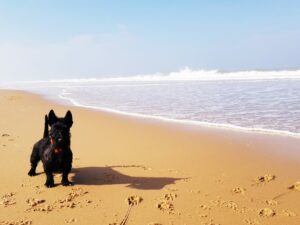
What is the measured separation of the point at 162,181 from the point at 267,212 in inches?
63.6

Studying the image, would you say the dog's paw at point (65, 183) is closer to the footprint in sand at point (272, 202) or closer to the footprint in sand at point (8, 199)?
the footprint in sand at point (8, 199)

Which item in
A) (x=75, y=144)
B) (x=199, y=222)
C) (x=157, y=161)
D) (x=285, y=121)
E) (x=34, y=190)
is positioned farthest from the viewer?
(x=285, y=121)

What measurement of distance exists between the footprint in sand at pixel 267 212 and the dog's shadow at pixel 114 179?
4.54 feet

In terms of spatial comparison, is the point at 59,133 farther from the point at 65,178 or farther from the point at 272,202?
the point at 272,202

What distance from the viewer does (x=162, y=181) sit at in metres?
4.99

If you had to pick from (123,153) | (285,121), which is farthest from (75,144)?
(285,121)

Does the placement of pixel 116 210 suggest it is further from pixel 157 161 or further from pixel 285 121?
pixel 285 121

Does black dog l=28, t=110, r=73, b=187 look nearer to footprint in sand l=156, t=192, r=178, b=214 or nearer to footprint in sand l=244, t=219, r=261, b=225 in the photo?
footprint in sand l=156, t=192, r=178, b=214

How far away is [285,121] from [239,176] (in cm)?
425

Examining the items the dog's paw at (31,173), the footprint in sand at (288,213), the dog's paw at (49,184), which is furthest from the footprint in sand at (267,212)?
the dog's paw at (31,173)

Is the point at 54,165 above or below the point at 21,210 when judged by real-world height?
above

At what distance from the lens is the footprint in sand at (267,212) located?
12.2 feet

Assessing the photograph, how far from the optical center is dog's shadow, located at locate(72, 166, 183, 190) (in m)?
4.87

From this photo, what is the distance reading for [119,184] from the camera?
4.95 meters
